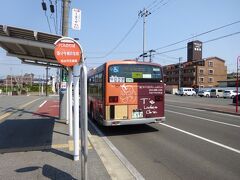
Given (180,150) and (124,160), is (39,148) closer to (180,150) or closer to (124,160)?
(124,160)

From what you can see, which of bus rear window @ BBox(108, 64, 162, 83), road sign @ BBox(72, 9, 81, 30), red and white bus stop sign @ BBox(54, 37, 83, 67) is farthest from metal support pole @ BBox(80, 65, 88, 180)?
road sign @ BBox(72, 9, 81, 30)

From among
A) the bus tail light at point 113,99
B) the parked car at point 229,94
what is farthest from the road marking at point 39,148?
the parked car at point 229,94

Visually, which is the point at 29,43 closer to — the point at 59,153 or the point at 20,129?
the point at 59,153

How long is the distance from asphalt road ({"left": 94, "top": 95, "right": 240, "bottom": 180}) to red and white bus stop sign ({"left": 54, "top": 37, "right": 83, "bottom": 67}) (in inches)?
113

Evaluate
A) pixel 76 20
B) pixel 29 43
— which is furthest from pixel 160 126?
pixel 29 43

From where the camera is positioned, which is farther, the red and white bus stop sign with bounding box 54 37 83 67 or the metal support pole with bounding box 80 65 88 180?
the red and white bus stop sign with bounding box 54 37 83 67

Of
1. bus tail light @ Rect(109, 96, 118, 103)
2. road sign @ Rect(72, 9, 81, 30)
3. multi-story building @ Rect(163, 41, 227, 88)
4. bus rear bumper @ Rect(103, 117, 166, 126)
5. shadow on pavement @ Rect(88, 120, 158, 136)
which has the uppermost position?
multi-story building @ Rect(163, 41, 227, 88)

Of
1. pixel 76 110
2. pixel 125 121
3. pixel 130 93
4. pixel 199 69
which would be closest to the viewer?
pixel 76 110

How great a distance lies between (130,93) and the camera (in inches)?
450

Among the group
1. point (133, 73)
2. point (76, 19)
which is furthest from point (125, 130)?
point (76, 19)

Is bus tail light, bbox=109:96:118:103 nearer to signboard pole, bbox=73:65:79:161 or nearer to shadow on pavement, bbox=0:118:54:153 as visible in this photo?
shadow on pavement, bbox=0:118:54:153

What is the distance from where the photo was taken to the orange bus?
11234mm

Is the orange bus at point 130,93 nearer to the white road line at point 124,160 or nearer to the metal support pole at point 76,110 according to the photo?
the white road line at point 124,160

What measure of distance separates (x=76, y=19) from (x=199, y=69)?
93235 millimetres
